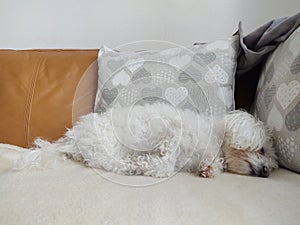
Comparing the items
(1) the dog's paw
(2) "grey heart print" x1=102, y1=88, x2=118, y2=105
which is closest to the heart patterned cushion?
(2) "grey heart print" x1=102, y1=88, x2=118, y2=105

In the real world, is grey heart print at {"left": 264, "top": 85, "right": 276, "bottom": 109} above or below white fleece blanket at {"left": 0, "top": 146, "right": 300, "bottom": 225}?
above

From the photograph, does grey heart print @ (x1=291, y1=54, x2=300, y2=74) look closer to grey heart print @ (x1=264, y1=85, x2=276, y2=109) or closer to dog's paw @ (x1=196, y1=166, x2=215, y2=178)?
grey heart print @ (x1=264, y1=85, x2=276, y2=109)

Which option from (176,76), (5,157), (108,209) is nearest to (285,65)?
(176,76)

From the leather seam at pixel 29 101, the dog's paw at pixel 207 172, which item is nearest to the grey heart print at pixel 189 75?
the dog's paw at pixel 207 172

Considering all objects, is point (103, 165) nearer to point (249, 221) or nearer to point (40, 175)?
point (40, 175)

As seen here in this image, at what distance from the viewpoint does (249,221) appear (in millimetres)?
690

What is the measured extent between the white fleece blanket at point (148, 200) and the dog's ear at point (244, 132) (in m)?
0.10

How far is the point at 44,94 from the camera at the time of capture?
4.67ft

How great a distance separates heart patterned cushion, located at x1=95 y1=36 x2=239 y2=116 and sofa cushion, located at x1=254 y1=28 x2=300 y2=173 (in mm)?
148

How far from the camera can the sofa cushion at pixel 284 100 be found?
98cm

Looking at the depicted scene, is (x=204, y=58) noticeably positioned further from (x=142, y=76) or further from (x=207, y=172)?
(x=207, y=172)

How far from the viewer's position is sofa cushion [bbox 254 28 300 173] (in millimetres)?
977

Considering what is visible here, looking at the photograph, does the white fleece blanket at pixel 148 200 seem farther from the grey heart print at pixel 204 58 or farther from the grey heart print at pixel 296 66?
the grey heart print at pixel 204 58

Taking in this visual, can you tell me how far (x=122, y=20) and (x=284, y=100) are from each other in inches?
39.1
